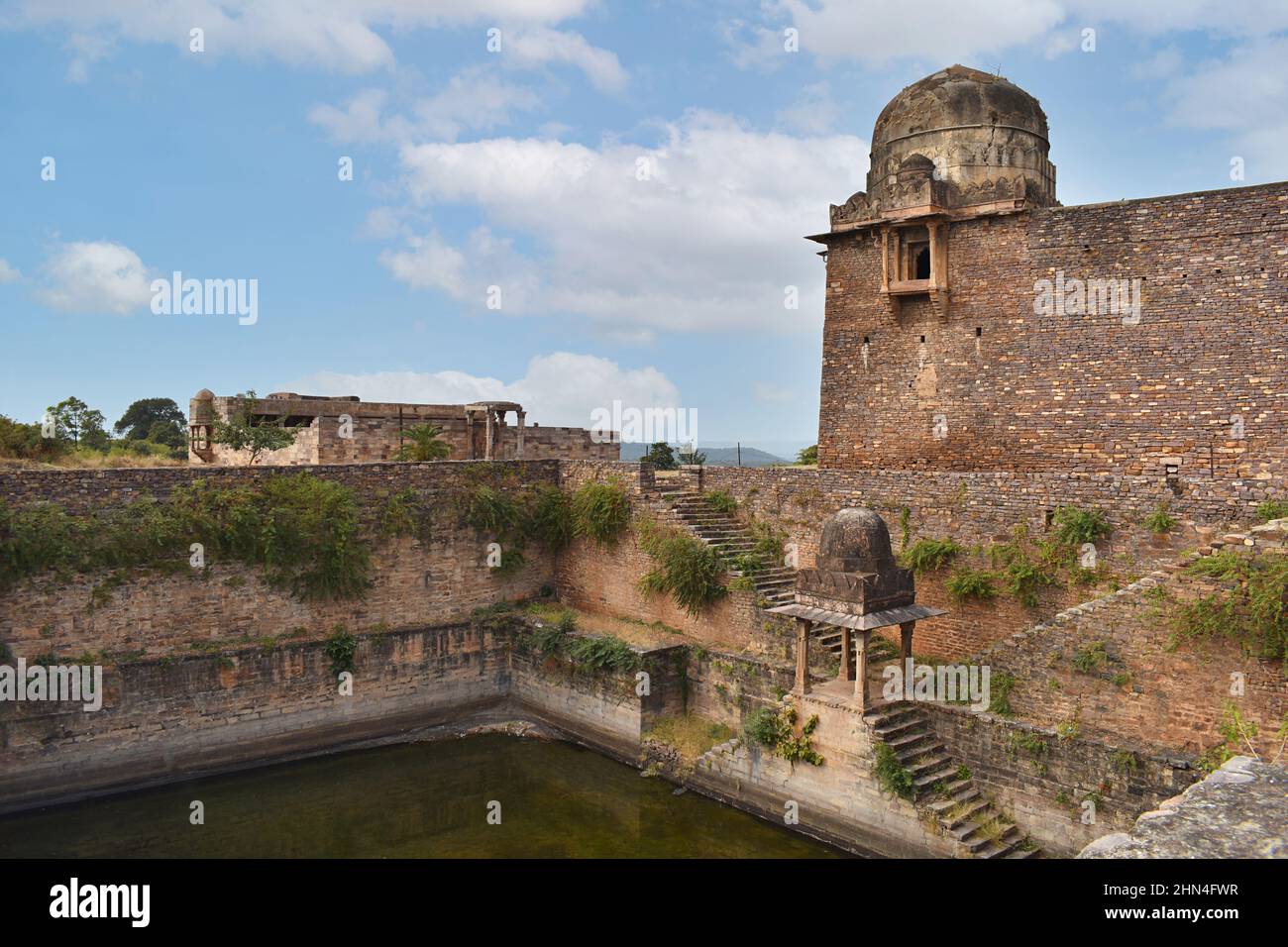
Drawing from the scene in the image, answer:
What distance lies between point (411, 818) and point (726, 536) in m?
7.30

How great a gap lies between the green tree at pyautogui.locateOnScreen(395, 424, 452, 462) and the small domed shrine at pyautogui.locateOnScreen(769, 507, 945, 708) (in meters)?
11.6

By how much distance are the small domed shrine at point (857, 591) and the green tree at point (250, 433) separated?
13.9m

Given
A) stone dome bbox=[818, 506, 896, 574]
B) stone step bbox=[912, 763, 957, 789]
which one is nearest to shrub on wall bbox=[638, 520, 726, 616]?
stone dome bbox=[818, 506, 896, 574]

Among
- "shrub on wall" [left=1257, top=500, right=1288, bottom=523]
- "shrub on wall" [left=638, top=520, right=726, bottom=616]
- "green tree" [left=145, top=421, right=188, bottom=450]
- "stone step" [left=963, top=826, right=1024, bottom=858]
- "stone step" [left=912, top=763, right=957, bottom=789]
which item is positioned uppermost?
"green tree" [left=145, top=421, right=188, bottom=450]

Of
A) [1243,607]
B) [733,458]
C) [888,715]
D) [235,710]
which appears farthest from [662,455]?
[1243,607]

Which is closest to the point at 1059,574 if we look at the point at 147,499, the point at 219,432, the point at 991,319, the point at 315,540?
the point at 991,319

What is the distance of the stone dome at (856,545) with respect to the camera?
1212cm

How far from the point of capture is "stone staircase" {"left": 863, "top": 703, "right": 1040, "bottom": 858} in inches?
420

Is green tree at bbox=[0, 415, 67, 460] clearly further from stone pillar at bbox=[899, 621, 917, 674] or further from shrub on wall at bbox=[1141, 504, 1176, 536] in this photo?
shrub on wall at bbox=[1141, 504, 1176, 536]

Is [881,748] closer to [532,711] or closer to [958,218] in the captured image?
[532,711]

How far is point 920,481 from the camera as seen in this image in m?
14.6

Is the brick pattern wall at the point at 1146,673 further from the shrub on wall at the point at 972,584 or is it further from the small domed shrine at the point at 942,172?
the small domed shrine at the point at 942,172

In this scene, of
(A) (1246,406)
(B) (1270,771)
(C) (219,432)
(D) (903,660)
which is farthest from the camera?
(C) (219,432)

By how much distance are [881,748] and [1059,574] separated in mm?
3770
